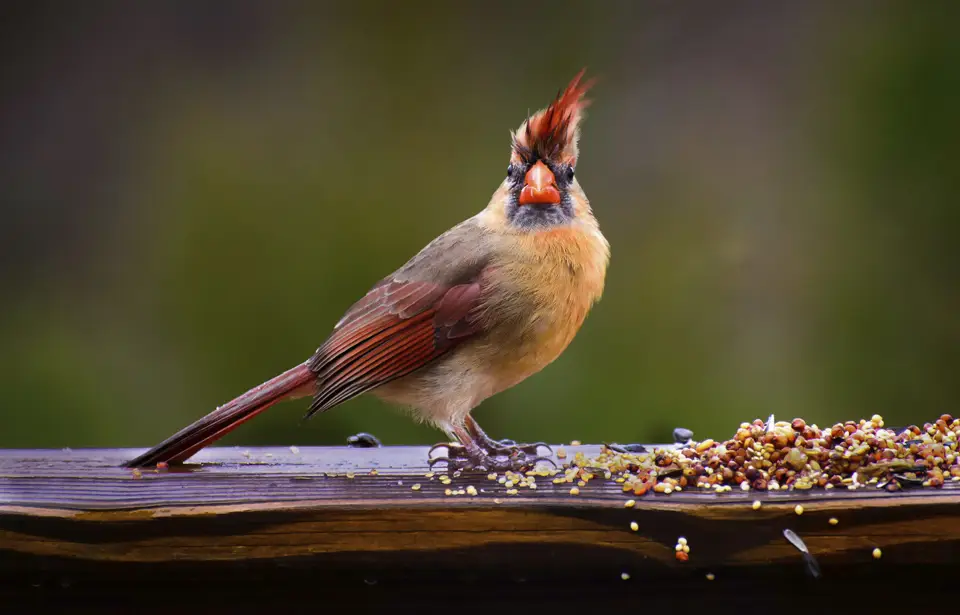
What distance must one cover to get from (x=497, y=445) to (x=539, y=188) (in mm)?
647

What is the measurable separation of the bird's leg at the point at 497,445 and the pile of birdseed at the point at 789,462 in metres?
0.28

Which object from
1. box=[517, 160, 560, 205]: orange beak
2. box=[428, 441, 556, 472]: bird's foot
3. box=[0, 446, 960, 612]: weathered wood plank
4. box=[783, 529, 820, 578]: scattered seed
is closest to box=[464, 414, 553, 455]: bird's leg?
box=[428, 441, 556, 472]: bird's foot

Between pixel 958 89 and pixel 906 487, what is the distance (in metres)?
2.14

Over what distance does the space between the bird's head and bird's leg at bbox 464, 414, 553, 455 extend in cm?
50

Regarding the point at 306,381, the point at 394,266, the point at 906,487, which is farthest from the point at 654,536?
the point at 394,266

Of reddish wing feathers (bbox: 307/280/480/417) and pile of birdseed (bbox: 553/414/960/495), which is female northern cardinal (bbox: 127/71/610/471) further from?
pile of birdseed (bbox: 553/414/960/495)

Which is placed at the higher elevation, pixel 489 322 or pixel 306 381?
pixel 489 322

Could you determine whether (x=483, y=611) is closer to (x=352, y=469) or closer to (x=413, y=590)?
(x=413, y=590)

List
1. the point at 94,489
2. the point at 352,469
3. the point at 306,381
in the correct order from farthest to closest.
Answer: the point at 306,381 < the point at 352,469 < the point at 94,489

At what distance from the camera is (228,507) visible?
1883 mm

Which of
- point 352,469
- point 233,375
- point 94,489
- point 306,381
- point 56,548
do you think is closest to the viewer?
point 56,548

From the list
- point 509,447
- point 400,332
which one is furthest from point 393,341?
point 509,447

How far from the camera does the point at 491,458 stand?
2377 millimetres

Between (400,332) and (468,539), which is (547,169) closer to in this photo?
(400,332)
